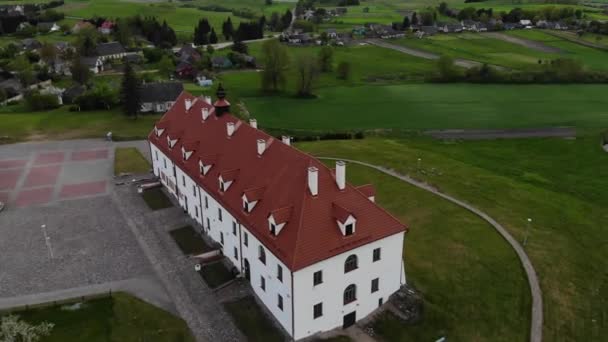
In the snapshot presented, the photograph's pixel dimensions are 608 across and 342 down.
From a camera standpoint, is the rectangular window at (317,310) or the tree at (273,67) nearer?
the rectangular window at (317,310)

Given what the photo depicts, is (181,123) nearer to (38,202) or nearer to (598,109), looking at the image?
(38,202)

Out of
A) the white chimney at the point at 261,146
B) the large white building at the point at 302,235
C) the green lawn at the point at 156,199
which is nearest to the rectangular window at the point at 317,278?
the large white building at the point at 302,235

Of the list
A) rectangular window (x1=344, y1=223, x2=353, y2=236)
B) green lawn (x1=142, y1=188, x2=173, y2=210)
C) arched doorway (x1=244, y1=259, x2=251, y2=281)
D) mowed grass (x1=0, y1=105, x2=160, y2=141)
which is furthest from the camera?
mowed grass (x1=0, y1=105, x2=160, y2=141)

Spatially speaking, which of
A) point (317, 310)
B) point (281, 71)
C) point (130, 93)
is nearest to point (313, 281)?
point (317, 310)

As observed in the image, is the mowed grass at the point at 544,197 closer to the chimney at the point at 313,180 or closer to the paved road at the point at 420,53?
the chimney at the point at 313,180

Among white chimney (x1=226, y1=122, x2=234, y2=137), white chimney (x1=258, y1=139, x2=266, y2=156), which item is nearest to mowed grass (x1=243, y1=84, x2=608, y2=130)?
white chimney (x1=226, y1=122, x2=234, y2=137)

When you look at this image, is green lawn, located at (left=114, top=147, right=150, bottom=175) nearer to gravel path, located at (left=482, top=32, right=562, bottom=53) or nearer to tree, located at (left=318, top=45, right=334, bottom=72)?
tree, located at (left=318, top=45, right=334, bottom=72)
